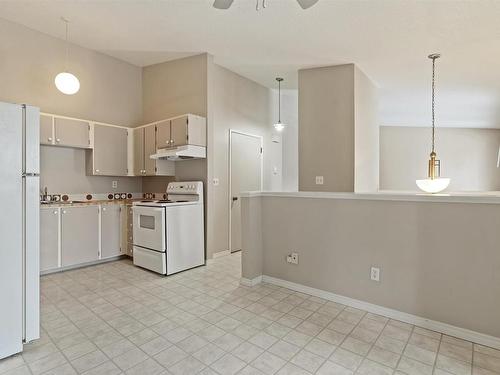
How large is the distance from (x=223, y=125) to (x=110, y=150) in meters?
1.77

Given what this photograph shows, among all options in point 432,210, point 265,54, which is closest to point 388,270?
point 432,210

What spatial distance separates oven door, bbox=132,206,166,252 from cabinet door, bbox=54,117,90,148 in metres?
1.20

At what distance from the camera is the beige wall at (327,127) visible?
4.21 metres

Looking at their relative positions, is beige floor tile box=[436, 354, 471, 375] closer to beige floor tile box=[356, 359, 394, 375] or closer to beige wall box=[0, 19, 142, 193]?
beige floor tile box=[356, 359, 394, 375]

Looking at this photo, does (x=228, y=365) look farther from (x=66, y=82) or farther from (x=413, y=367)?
(x=66, y=82)

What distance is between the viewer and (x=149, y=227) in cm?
367

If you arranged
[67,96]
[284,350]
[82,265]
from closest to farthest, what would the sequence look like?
[284,350]
[82,265]
[67,96]

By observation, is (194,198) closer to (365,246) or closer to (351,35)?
(365,246)

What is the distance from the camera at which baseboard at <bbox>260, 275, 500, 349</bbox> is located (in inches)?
81.5

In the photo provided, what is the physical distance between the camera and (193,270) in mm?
3791

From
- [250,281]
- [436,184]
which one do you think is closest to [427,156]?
[436,184]

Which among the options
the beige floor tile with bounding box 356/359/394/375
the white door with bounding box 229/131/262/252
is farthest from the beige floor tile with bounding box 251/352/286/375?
the white door with bounding box 229/131/262/252

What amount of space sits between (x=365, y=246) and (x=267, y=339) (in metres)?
1.20

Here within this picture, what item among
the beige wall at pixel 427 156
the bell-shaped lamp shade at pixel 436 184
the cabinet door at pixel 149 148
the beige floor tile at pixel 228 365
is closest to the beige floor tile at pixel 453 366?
the beige floor tile at pixel 228 365
